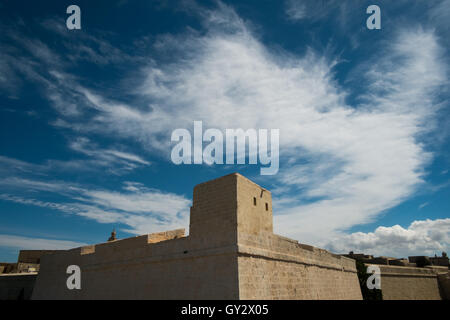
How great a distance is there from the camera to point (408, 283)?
23266mm

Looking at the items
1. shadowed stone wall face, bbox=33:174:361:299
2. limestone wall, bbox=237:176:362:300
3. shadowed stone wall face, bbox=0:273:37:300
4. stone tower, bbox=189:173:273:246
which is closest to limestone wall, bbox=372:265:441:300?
limestone wall, bbox=237:176:362:300

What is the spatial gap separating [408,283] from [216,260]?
20.8m

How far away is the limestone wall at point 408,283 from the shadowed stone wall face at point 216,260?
10.6 meters

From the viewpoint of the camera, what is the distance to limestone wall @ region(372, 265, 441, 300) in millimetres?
Answer: 21984

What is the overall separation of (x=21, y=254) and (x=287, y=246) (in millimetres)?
25498

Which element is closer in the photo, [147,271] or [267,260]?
[267,260]

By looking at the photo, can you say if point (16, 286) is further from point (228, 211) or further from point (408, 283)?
point (408, 283)

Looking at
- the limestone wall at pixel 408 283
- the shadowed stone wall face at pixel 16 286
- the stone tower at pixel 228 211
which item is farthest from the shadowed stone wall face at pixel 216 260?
the limestone wall at pixel 408 283

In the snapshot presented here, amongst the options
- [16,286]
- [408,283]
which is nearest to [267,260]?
[16,286]

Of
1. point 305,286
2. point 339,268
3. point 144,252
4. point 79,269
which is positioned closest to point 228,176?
point 144,252

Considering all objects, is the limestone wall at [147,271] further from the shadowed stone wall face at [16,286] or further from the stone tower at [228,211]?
the shadowed stone wall face at [16,286]

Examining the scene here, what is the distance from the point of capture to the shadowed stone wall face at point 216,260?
30.2 feet

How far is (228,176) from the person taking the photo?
10227 mm
